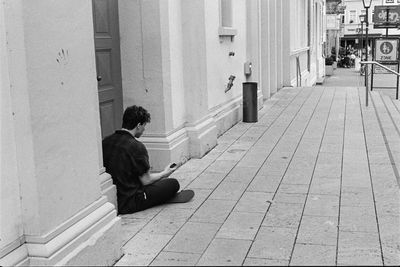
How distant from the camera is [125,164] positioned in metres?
5.41

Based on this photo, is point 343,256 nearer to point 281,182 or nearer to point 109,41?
point 281,182

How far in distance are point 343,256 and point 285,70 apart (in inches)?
588

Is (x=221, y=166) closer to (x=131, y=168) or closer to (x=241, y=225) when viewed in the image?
(x=131, y=168)

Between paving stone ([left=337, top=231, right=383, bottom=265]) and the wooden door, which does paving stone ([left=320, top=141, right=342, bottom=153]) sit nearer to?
the wooden door

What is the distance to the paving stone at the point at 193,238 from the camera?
4.48 meters

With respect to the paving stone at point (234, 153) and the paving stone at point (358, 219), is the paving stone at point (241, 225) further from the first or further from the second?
the paving stone at point (234, 153)

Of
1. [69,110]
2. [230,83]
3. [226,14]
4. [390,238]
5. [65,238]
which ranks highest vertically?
[226,14]

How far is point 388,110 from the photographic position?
12.6m

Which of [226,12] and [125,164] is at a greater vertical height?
[226,12]

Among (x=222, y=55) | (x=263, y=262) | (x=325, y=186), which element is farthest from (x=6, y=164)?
(x=222, y=55)

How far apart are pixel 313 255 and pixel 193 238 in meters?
1.01

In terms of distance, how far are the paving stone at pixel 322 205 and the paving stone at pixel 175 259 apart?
1477mm

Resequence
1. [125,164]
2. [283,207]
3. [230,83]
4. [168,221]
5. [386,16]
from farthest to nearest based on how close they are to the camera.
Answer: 1. [386,16]
2. [230,83]
3. [283,207]
4. [125,164]
5. [168,221]

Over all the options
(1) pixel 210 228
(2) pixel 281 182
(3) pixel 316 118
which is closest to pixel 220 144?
(2) pixel 281 182
